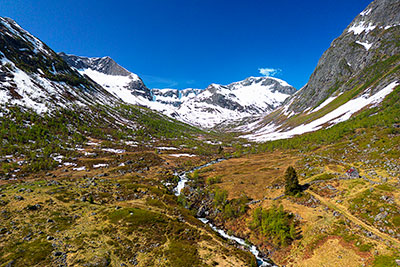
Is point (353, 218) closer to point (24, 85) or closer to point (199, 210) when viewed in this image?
point (199, 210)

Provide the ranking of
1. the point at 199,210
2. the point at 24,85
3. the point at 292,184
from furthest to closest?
the point at 24,85 < the point at 199,210 < the point at 292,184

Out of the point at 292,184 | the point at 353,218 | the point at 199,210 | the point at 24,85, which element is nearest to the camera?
the point at 353,218

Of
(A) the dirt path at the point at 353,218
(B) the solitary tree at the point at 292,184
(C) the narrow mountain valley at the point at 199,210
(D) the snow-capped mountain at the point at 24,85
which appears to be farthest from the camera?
(D) the snow-capped mountain at the point at 24,85

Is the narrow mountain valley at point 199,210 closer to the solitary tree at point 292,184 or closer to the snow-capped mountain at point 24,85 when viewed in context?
the solitary tree at point 292,184

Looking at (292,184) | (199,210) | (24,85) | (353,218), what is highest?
(24,85)

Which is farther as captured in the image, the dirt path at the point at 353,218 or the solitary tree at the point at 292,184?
the solitary tree at the point at 292,184

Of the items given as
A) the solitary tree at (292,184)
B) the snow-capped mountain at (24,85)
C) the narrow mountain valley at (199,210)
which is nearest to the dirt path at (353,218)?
the narrow mountain valley at (199,210)

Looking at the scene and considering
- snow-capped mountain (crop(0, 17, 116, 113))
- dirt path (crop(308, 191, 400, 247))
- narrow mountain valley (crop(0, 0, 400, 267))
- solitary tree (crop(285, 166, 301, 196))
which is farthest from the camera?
snow-capped mountain (crop(0, 17, 116, 113))

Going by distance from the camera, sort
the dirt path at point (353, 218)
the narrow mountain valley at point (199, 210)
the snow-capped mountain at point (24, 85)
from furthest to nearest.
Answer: the snow-capped mountain at point (24, 85)
the narrow mountain valley at point (199, 210)
the dirt path at point (353, 218)

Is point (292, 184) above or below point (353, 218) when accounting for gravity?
above

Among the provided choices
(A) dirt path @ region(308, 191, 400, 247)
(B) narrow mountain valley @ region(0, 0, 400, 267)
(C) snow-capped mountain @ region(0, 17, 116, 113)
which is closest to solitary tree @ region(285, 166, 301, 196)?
(B) narrow mountain valley @ region(0, 0, 400, 267)

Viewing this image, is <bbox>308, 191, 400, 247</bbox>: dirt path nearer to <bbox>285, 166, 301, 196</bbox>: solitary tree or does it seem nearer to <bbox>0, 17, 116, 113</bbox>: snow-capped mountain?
<bbox>285, 166, 301, 196</bbox>: solitary tree

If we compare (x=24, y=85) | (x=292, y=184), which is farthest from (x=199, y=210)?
(x=24, y=85)

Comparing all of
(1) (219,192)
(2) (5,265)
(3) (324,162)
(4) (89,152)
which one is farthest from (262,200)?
(4) (89,152)
